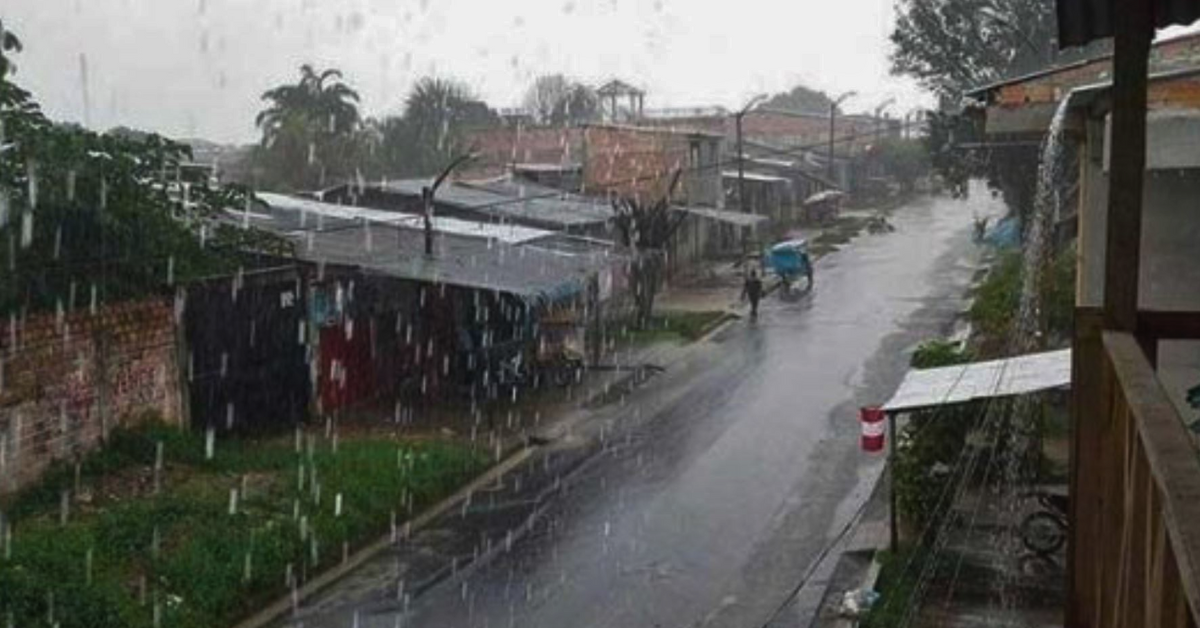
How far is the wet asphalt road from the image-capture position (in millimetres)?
11766

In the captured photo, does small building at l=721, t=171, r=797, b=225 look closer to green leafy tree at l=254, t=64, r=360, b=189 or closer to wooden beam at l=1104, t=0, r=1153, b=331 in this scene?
green leafy tree at l=254, t=64, r=360, b=189

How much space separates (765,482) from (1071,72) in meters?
7.00

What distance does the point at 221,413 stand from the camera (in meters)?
16.8

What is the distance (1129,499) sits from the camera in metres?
3.07

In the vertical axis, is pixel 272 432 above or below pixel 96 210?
below

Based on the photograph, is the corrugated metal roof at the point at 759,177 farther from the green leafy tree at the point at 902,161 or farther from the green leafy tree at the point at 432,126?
the green leafy tree at the point at 902,161

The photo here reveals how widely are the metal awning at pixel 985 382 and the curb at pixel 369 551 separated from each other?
206 inches

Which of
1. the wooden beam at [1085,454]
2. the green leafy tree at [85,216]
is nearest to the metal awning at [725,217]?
the green leafy tree at [85,216]

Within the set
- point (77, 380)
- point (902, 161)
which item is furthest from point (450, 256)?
point (902, 161)

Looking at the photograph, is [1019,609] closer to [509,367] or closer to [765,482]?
[765,482]

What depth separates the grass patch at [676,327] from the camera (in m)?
27.5

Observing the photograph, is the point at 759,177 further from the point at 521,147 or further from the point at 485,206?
the point at 485,206

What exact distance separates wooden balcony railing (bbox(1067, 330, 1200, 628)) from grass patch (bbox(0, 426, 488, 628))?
751 cm

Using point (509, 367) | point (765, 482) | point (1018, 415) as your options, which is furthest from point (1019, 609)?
point (509, 367)
